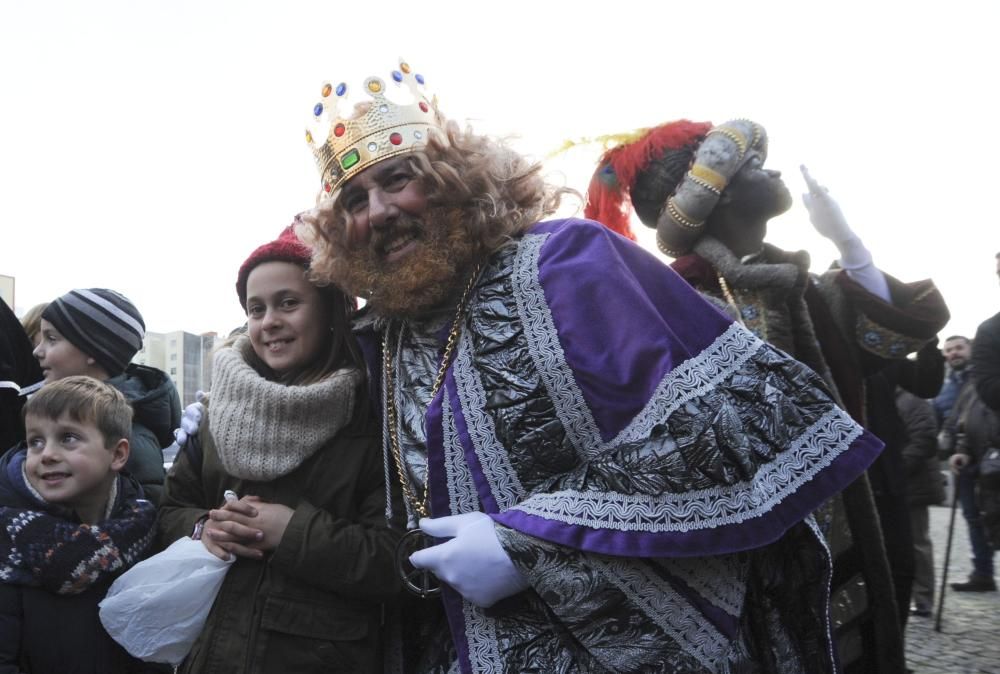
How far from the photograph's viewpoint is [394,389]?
190 centimetres

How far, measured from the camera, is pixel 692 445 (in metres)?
1.41

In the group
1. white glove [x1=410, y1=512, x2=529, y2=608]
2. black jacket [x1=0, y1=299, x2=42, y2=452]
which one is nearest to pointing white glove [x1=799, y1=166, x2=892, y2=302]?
white glove [x1=410, y1=512, x2=529, y2=608]

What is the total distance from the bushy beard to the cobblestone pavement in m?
3.53

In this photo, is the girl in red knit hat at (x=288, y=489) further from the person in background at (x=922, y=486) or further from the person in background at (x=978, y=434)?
the person in background at (x=922, y=486)

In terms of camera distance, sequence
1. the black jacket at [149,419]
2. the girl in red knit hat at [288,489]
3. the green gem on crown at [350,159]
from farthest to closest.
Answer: the black jacket at [149,419]
the green gem on crown at [350,159]
the girl in red knit hat at [288,489]

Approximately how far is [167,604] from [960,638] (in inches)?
180

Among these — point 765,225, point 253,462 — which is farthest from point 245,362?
point 765,225

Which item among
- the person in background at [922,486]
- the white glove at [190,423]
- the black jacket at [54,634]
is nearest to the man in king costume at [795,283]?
the white glove at [190,423]

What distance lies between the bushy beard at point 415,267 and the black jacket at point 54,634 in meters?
1.02

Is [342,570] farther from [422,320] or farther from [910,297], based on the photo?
[910,297]

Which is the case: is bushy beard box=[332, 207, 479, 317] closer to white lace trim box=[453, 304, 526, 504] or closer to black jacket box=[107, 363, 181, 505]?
white lace trim box=[453, 304, 526, 504]

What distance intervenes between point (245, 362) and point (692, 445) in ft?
4.01

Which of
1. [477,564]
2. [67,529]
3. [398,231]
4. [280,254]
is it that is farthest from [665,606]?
[67,529]

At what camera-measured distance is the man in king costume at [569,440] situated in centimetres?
142
